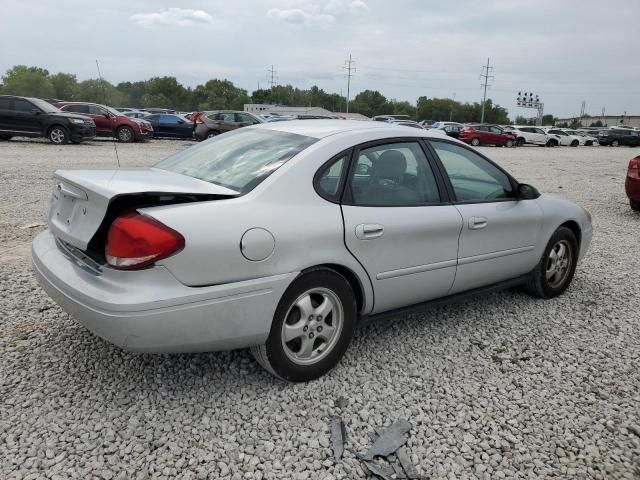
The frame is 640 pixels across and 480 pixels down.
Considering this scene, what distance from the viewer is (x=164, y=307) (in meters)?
2.45

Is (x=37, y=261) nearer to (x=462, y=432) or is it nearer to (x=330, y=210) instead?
(x=330, y=210)

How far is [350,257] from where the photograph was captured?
9.93 ft

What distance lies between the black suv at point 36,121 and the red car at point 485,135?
21.8 meters

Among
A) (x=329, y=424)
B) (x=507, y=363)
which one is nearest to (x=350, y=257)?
(x=329, y=424)

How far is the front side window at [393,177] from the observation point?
3211 millimetres

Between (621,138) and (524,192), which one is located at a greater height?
(621,138)

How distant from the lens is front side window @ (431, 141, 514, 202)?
12.3ft

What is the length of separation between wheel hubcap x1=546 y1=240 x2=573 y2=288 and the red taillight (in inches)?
132

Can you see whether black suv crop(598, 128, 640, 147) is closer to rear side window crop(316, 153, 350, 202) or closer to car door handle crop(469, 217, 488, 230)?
car door handle crop(469, 217, 488, 230)

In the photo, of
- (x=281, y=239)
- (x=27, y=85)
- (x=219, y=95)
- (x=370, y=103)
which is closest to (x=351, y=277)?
(x=281, y=239)

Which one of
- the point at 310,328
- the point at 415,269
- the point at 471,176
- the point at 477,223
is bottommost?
the point at 310,328

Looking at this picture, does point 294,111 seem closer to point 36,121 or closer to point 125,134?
point 125,134

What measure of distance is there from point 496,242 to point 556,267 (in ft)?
3.45

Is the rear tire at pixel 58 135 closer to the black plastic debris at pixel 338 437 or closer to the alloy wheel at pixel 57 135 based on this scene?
the alloy wheel at pixel 57 135
